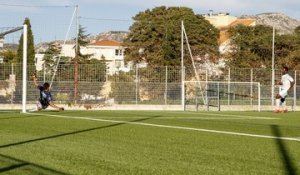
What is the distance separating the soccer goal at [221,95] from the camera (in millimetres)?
32812

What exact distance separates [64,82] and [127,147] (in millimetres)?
23092

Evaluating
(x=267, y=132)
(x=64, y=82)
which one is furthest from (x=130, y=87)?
(x=267, y=132)

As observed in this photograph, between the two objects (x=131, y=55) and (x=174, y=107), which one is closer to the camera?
(x=174, y=107)

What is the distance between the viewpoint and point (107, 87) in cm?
3195

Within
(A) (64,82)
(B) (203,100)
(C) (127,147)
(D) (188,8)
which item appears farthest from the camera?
(D) (188,8)

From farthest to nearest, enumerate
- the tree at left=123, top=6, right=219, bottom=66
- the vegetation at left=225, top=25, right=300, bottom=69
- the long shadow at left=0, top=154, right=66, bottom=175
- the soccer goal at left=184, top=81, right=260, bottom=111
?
the vegetation at left=225, top=25, right=300, bottom=69 → the tree at left=123, top=6, right=219, bottom=66 → the soccer goal at left=184, top=81, right=260, bottom=111 → the long shadow at left=0, top=154, right=66, bottom=175

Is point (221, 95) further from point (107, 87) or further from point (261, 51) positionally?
point (261, 51)

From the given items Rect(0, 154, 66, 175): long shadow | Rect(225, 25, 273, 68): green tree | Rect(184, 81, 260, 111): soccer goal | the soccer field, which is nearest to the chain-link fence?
Rect(184, 81, 260, 111): soccer goal

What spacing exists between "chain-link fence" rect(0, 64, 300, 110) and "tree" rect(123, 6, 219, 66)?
2218 centimetres

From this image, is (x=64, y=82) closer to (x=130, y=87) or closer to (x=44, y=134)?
(x=130, y=87)

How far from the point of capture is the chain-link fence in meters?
30.8

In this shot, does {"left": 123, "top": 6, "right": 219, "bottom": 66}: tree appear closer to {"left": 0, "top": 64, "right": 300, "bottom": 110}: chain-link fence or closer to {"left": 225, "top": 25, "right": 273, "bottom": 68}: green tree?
{"left": 225, "top": 25, "right": 273, "bottom": 68}: green tree

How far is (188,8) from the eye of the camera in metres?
75.9

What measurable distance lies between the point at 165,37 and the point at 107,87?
29134 millimetres
